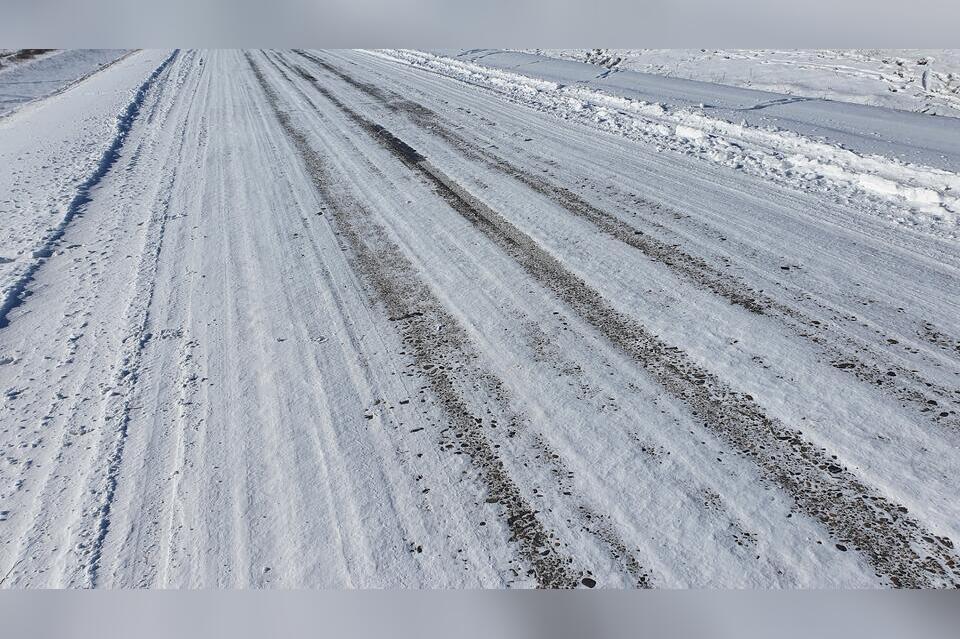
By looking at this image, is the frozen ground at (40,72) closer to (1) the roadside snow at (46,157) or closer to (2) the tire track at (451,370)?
(1) the roadside snow at (46,157)

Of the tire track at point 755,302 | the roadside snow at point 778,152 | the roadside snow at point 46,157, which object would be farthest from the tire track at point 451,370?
the roadside snow at point 778,152

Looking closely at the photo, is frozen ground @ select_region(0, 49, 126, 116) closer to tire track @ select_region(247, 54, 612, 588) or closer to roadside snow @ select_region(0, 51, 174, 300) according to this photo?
roadside snow @ select_region(0, 51, 174, 300)

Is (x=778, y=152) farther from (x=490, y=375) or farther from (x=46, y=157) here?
(x=46, y=157)

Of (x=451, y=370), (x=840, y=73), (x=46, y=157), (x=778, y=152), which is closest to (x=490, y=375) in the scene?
(x=451, y=370)

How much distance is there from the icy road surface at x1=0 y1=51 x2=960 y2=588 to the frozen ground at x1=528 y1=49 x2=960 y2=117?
3616 mm

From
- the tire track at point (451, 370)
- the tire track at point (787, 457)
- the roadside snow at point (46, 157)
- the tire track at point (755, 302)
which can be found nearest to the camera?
the tire track at point (787, 457)

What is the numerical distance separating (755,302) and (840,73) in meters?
9.22

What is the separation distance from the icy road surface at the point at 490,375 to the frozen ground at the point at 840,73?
3.62 metres

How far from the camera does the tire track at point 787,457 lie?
7.95 feet

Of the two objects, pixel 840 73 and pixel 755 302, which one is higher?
pixel 840 73

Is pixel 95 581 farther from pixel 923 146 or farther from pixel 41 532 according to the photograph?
pixel 923 146

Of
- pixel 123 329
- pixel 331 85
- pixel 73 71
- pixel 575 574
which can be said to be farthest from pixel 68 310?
pixel 73 71

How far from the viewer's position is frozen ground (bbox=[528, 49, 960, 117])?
30.5ft

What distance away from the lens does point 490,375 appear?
3648 mm
